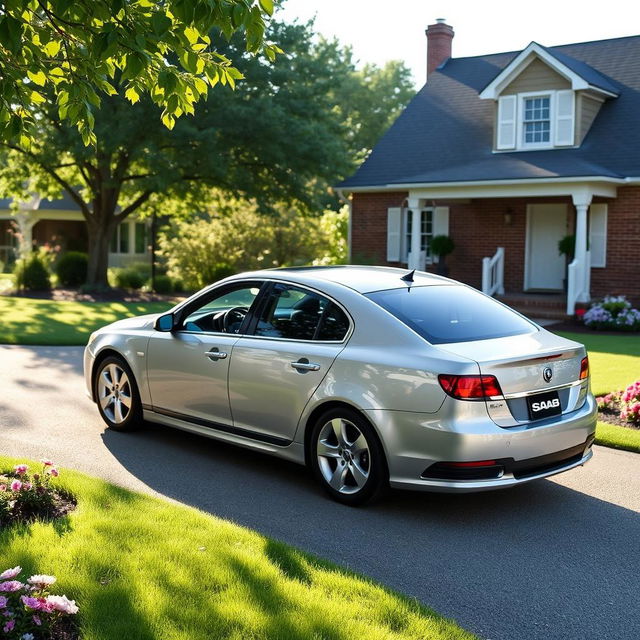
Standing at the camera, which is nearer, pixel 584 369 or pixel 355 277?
pixel 584 369

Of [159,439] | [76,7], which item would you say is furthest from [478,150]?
[76,7]

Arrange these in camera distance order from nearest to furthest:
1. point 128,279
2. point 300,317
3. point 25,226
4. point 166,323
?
point 300,317
point 166,323
point 128,279
point 25,226

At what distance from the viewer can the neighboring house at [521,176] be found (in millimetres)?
21156

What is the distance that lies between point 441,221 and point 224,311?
18.2 m

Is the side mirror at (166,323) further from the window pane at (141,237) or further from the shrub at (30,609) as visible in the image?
the window pane at (141,237)

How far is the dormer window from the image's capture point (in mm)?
22969

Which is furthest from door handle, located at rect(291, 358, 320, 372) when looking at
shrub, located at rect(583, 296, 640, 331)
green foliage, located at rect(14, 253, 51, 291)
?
green foliage, located at rect(14, 253, 51, 291)

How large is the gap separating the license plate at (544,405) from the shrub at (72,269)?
27.6m

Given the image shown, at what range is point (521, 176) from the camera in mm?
21000

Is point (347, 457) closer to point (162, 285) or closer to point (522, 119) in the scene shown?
point (522, 119)

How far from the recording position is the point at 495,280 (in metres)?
23.5

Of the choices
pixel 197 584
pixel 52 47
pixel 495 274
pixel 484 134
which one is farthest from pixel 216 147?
pixel 197 584

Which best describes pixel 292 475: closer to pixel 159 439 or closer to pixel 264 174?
pixel 159 439

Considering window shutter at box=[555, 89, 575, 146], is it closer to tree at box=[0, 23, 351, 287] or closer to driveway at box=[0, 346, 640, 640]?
tree at box=[0, 23, 351, 287]
